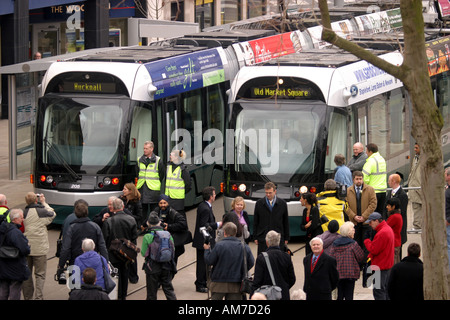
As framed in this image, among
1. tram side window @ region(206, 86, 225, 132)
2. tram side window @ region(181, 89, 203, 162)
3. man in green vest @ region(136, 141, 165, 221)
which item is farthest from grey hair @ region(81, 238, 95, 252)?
tram side window @ region(206, 86, 225, 132)

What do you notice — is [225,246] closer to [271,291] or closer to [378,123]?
[271,291]

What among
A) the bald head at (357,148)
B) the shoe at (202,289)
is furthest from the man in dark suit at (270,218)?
the bald head at (357,148)

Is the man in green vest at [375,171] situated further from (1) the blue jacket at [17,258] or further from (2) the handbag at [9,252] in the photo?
(2) the handbag at [9,252]

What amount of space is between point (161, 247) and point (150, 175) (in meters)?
4.36

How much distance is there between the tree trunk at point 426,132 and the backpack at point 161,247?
329 cm

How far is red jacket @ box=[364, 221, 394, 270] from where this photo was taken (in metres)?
12.5

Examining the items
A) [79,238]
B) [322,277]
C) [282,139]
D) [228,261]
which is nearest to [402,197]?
[282,139]

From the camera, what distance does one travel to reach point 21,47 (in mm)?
29984

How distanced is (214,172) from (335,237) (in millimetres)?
7700

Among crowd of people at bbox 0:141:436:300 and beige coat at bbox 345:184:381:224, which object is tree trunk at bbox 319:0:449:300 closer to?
crowd of people at bbox 0:141:436:300

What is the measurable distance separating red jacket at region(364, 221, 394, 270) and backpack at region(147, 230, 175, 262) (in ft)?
8.33

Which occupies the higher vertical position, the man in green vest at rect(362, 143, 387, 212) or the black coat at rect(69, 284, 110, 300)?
the man in green vest at rect(362, 143, 387, 212)

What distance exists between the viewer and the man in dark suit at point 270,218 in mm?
14219

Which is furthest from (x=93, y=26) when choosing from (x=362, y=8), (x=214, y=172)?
(x=214, y=172)
